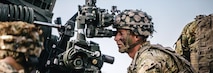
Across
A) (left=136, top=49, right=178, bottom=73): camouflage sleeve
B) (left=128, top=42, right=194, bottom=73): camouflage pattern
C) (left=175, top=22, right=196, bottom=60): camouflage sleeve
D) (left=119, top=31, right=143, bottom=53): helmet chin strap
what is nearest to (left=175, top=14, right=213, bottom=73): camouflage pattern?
(left=175, top=22, right=196, bottom=60): camouflage sleeve

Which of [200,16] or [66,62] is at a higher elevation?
[200,16]

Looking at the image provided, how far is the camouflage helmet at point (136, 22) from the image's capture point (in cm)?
548

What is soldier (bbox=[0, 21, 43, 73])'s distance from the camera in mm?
2428

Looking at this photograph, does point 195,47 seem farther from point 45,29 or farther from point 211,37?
point 45,29

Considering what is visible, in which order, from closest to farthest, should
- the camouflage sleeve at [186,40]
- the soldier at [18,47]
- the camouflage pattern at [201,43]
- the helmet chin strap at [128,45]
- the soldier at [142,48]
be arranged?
the soldier at [18,47] → the soldier at [142,48] → the helmet chin strap at [128,45] → the camouflage pattern at [201,43] → the camouflage sleeve at [186,40]

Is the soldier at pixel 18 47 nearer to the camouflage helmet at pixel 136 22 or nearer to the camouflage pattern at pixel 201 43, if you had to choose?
the camouflage helmet at pixel 136 22

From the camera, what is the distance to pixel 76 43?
5.78 meters

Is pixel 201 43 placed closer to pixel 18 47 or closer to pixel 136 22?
pixel 136 22

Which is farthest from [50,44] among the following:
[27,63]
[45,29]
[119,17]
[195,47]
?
[27,63]

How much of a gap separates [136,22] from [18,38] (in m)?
3.19

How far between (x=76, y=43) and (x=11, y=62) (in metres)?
3.37

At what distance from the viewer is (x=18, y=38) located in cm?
248

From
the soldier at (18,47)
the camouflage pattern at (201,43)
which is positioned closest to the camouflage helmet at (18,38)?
the soldier at (18,47)

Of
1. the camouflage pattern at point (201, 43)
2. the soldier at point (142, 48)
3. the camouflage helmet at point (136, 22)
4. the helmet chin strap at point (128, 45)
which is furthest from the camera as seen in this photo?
the camouflage pattern at point (201, 43)
